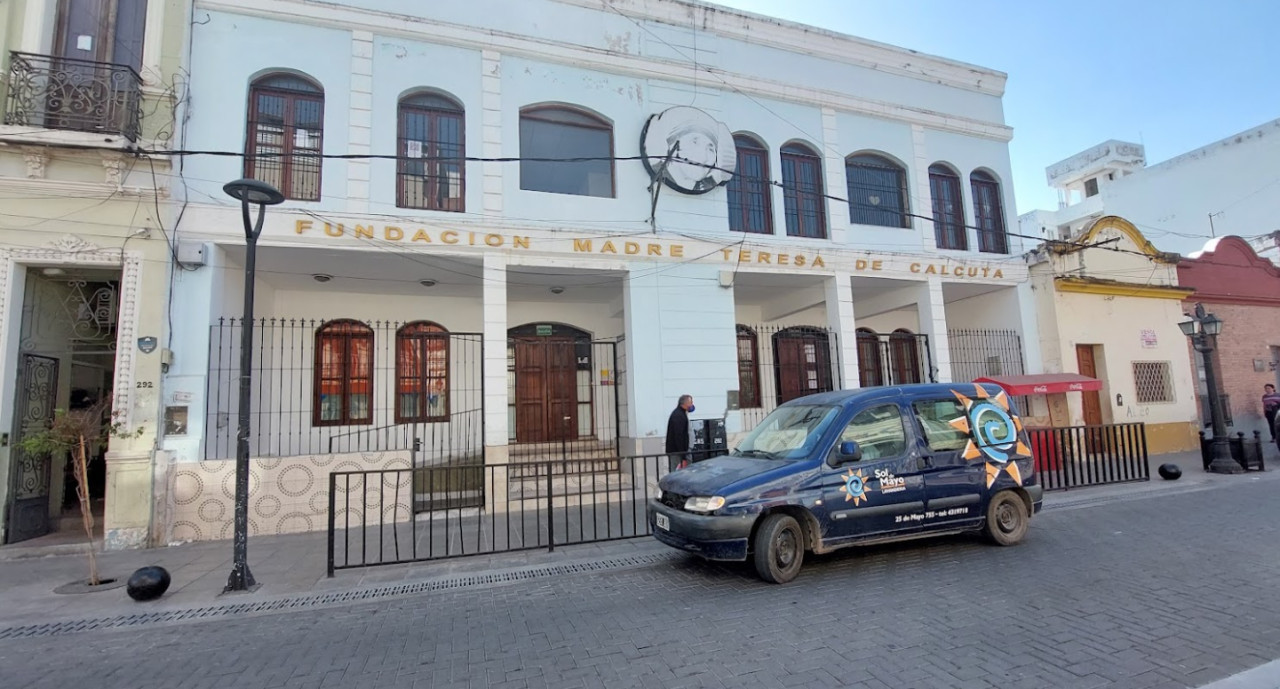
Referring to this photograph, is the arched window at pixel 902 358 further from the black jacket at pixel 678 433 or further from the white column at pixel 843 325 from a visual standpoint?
the black jacket at pixel 678 433

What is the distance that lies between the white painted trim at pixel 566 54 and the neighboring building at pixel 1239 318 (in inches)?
316

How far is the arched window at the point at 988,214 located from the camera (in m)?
14.3

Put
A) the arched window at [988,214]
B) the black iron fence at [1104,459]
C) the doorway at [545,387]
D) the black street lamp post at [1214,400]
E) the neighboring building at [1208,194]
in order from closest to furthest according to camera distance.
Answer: the black iron fence at [1104,459] → the black street lamp post at [1214,400] → the doorway at [545,387] → the arched window at [988,214] → the neighboring building at [1208,194]

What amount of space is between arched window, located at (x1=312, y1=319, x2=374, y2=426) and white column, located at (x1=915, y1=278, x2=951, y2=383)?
11.9 metres

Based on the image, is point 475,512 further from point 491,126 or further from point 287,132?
point 287,132

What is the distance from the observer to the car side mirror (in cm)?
565

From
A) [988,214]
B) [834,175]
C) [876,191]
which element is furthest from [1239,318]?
[834,175]

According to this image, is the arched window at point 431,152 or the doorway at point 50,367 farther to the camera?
the arched window at point 431,152

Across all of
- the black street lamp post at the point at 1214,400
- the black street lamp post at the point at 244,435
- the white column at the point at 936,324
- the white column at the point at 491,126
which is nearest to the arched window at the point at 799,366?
the white column at the point at 936,324

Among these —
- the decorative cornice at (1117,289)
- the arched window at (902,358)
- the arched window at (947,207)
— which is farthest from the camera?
the arched window at (902,358)

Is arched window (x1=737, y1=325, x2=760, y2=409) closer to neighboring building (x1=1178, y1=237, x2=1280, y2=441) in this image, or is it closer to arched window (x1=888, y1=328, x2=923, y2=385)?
arched window (x1=888, y1=328, x2=923, y2=385)

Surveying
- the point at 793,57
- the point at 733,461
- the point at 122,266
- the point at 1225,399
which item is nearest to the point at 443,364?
the point at 122,266

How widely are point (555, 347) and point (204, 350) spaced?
657cm

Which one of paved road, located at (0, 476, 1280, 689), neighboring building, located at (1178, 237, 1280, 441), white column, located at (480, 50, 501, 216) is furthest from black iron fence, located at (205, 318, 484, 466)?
neighboring building, located at (1178, 237, 1280, 441)
